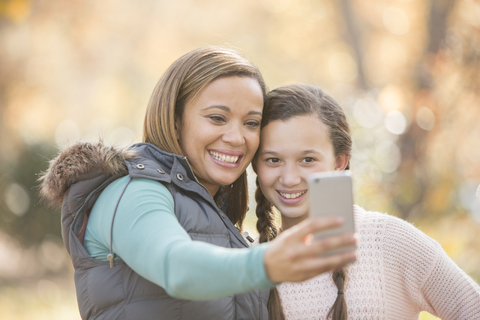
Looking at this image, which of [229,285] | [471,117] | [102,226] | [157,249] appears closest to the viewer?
[229,285]

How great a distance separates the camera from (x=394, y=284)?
220cm

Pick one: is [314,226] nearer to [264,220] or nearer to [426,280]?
[426,280]

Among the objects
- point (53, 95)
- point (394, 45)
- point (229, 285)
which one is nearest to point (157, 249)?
point (229, 285)

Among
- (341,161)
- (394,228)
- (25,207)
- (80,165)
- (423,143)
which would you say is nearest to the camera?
(80,165)

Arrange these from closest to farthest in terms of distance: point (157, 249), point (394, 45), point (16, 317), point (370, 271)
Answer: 1. point (157, 249)
2. point (370, 271)
3. point (16, 317)
4. point (394, 45)

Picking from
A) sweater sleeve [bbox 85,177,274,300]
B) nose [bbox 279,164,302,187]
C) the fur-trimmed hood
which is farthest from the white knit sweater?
the fur-trimmed hood

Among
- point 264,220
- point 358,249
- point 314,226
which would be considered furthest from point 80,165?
point 358,249

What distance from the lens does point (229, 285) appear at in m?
1.21

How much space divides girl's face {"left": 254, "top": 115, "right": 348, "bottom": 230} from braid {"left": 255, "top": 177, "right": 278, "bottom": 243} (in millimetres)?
203

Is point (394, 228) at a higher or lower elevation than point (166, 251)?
lower

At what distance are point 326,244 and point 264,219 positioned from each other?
1.60 metres

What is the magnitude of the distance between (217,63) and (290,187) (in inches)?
29.2

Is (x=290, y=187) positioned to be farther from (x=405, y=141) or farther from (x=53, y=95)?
(x=53, y=95)

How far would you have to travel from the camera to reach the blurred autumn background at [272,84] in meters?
5.43
